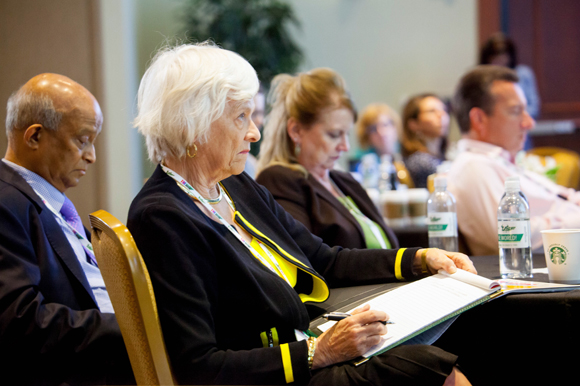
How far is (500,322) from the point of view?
1.27 metres

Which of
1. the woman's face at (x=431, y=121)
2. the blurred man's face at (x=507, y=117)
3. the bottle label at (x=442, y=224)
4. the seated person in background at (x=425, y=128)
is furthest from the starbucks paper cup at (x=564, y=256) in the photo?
the woman's face at (x=431, y=121)

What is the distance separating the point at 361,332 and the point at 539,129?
5.46 meters

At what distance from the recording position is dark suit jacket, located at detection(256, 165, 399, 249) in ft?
6.84

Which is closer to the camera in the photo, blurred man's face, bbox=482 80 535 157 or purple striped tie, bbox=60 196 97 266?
purple striped tie, bbox=60 196 97 266

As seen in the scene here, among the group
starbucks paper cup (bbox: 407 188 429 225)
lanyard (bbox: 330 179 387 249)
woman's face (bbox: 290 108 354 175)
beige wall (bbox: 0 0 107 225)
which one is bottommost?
starbucks paper cup (bbox: 407 188 429 225)

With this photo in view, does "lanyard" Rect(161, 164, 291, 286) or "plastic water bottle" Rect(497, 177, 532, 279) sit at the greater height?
"lanyard" Rect(161, 164, 291, 286)

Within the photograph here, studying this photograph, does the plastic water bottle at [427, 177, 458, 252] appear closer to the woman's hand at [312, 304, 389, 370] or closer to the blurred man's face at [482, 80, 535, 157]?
the blurred man's face at [482, 80, 535, 157]

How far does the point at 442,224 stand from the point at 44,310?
4.04 ft

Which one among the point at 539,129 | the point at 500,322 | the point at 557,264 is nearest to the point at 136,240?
the point at 500,322

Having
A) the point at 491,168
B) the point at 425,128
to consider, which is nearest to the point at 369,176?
the point at 425,128

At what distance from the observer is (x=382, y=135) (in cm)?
520

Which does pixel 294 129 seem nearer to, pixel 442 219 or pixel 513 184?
pixel 442 219

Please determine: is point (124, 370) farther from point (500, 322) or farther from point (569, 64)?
point (569, 64)

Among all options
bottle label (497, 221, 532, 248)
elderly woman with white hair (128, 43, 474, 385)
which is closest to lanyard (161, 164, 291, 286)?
elderly woman with white hair (128, 43, 474, 385)
